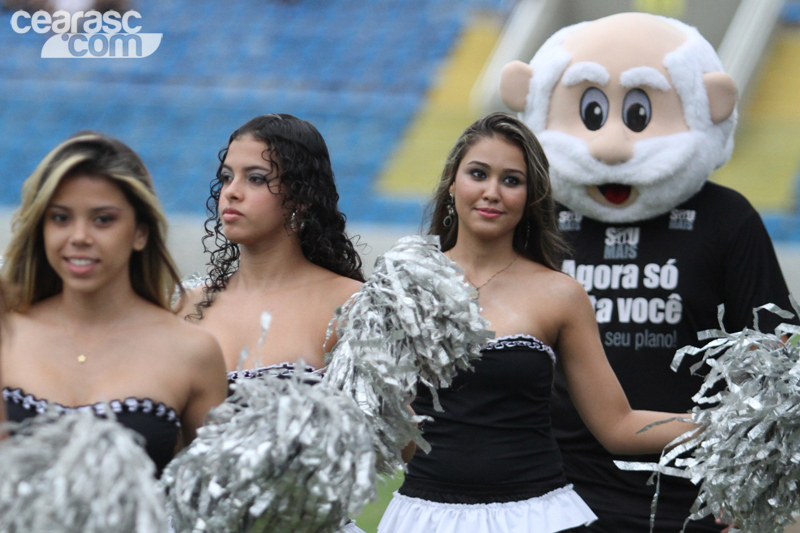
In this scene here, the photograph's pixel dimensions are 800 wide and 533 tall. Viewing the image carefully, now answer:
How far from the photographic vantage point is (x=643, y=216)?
3.84 m

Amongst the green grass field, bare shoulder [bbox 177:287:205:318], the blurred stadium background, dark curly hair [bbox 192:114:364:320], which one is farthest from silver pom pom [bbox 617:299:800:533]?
the blurred stadium background

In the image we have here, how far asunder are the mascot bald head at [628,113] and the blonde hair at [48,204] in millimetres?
1828

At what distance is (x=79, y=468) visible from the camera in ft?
6.16

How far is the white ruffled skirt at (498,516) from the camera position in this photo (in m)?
2.86

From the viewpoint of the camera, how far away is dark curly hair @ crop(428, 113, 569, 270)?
3.08 meters

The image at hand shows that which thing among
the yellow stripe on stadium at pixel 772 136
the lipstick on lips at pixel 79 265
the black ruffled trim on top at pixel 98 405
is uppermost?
the yellow stripe on stadium at pixel 772 136

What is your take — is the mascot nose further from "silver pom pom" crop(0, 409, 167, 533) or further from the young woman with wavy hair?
"silver pom pom" crop(0, 409, 167, 533)

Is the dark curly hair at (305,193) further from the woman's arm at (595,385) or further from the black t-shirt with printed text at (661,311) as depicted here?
the black t-shirt with printed text at (661,311)

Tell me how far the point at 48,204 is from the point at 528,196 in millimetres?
1298

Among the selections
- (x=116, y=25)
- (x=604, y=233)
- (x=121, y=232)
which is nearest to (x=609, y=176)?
(x=604, y=233)

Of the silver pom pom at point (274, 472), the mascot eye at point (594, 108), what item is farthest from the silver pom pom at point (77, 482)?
the mascot eye at point (594, 108)

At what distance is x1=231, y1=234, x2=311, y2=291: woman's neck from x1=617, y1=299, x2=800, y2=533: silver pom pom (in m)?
0.94

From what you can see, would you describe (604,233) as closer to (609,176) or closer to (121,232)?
(609,176)

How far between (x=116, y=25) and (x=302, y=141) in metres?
11.3
